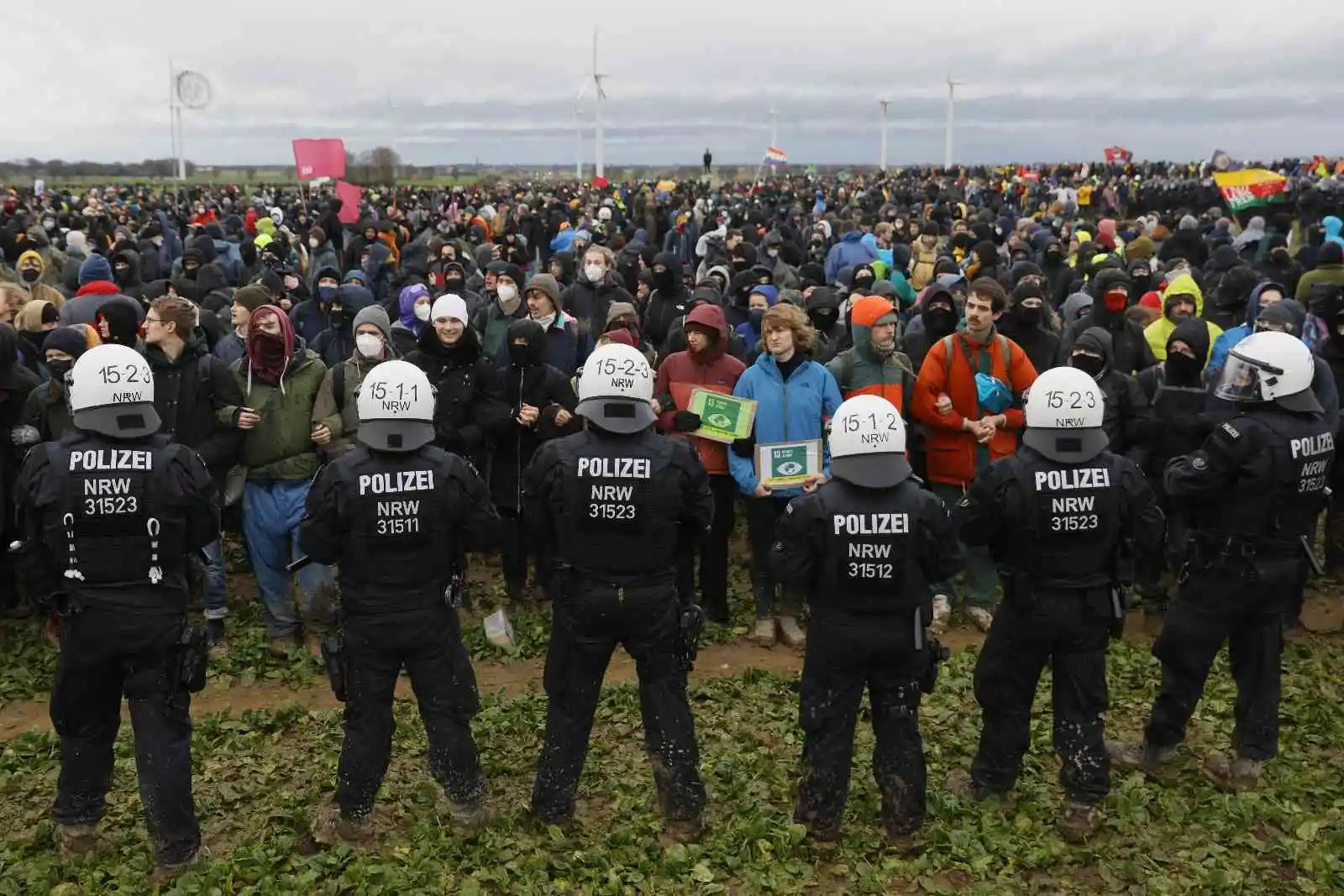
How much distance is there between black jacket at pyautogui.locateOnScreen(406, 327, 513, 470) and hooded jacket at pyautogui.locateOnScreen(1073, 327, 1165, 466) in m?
4.21

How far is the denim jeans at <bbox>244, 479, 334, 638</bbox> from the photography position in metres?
7.44

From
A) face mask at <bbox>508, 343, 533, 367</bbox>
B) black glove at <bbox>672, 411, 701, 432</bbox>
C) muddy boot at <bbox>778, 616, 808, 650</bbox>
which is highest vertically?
face mask at <bbox>508, 343, 533, 367</bbox>

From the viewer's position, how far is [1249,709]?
5980 mm

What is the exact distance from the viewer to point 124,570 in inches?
199

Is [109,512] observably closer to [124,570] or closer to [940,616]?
[124,570]

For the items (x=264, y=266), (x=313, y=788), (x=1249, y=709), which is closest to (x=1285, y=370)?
(x=1249, y=709)

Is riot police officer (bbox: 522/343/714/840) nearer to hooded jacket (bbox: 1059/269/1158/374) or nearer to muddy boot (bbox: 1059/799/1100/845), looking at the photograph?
muddy boot (bbox: 1059/799/1100/845)

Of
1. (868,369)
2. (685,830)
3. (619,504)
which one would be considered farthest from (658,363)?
(685,830)

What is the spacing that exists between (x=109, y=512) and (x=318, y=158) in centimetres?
1878

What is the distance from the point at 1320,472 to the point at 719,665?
404cm

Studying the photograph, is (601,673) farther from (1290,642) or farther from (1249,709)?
(1290,642)

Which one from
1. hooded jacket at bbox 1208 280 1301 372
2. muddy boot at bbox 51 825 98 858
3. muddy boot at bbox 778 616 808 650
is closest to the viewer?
muddy boot at bbox 51 825 98 858

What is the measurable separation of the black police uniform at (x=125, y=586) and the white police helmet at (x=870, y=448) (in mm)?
3111

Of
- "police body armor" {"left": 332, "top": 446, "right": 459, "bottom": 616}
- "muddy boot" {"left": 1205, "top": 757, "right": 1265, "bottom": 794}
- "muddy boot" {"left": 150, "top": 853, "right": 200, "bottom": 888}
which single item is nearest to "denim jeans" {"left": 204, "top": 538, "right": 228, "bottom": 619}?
"muddy boot" {"left": 150, "top": 853, "right": 200, "bottom": 888}
